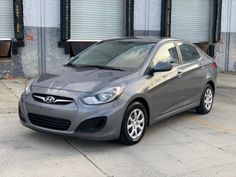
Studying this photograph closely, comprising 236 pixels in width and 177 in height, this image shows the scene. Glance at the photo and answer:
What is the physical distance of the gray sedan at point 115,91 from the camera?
18.1ft

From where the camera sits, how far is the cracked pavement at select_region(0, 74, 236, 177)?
5.02 metres

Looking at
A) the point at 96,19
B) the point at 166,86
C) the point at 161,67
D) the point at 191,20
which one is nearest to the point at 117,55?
the point at 161,67

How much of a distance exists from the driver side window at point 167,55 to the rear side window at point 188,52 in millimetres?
280

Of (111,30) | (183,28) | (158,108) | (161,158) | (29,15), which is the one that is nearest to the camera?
(161,158)

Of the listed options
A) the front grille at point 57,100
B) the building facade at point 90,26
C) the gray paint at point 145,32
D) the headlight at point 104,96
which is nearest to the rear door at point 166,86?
the headlight at point 104,96

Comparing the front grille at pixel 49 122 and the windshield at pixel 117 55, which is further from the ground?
the windshield at pixel 117 55

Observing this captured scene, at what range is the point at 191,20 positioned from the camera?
16.0 meters

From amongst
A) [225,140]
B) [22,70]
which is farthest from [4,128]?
[22,70]

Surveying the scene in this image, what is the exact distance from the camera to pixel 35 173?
4848 mm

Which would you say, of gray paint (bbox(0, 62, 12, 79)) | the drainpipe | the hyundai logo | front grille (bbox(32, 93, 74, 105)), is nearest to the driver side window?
front grille (bbox(32, 93, 74, 105))

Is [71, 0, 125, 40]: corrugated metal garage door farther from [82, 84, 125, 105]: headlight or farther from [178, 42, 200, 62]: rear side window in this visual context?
[82, 84, 125, 105]: headlight

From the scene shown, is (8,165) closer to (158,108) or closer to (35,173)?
(35,173)

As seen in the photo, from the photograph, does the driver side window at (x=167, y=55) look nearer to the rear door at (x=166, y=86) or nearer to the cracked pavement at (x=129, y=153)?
the rear door at (x=166, y=86)

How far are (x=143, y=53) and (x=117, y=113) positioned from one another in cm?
150
